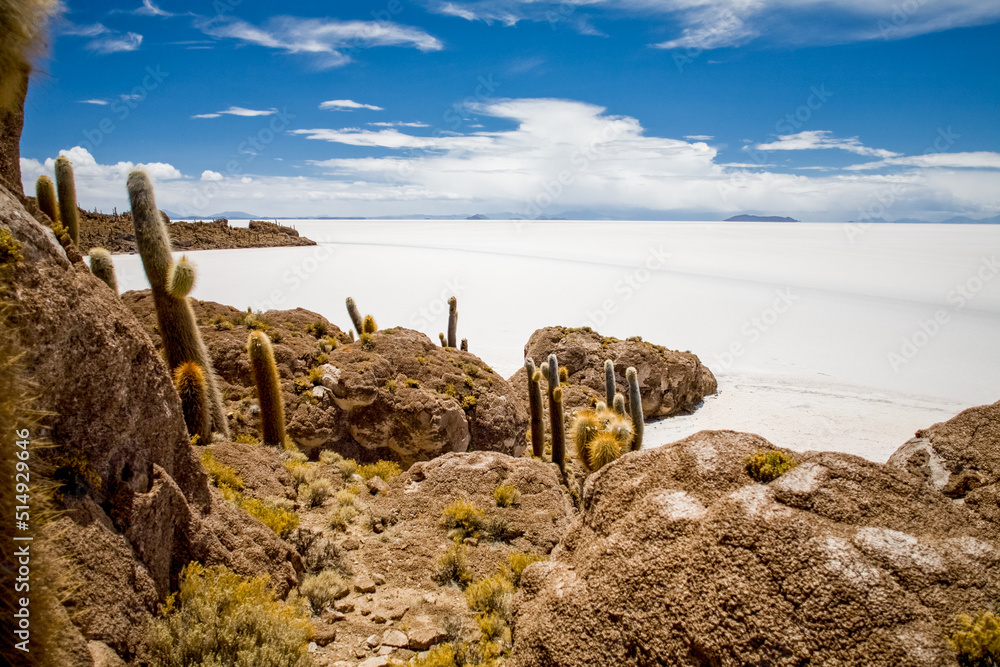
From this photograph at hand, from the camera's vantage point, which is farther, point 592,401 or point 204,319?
point 592,401

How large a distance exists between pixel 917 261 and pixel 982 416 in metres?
75.8

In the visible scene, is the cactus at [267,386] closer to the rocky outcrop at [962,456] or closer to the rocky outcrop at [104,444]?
the rocky outcrop at [104,444]

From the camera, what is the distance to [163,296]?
8.64 meters

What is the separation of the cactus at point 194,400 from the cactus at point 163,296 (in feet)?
2.56

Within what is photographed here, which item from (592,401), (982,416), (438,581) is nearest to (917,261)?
(592,401)

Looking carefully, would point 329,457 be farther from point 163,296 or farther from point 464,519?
point 464,519

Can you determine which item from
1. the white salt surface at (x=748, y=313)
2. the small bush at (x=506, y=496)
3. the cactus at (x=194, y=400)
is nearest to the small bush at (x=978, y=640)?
the small bush at (x=506, y=496)

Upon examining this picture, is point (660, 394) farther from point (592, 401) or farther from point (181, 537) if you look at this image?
point (181, 537)

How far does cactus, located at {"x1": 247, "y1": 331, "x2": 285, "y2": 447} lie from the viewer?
9.16 m

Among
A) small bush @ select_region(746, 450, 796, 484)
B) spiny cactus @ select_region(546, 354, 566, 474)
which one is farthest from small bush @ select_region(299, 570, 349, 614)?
spiny cactus @ select_region(546, 354, 566, 474)

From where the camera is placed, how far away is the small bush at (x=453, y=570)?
5.97m

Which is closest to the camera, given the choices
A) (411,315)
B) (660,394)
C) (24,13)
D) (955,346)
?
(24,13)

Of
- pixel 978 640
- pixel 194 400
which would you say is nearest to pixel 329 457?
pixel 194 400

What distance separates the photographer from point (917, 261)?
6531 centimetres
